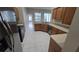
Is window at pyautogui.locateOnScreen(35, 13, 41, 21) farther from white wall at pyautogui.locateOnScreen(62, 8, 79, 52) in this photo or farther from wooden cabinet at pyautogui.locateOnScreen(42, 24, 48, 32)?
white wall at pyautogui.locateOnScreen(62, 8, 79, 52)

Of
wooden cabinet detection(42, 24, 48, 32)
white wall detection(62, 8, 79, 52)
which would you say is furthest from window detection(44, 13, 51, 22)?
white wall detection(62, 8, 79, 52)

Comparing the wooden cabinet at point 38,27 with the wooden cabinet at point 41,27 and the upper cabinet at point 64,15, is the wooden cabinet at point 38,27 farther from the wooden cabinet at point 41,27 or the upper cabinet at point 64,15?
the upper cabinet at point 64,15

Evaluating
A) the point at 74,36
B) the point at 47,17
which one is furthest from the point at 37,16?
the point at 74,36

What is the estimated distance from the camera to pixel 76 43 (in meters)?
0.53

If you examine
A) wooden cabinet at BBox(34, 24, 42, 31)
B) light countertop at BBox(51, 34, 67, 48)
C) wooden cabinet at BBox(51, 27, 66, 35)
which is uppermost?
wooden cabinet at BBox(34, 24, 42, 31)

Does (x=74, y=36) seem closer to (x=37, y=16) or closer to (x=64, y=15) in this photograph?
(x=64, y=15)

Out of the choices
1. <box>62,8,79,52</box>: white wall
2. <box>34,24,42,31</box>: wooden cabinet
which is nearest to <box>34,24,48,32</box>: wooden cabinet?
<box>34,24,42,31</box>: wooden cabinet

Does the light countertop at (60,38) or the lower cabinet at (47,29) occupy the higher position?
the lower cabinet at (47,29)

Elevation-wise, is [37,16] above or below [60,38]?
above

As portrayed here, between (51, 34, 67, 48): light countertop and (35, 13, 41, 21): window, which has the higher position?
A: (35, 13, 41, 21): window

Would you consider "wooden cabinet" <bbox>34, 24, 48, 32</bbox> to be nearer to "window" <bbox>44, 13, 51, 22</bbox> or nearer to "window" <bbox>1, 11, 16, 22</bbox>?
"window" <bbox>44, 13, 51, 22</bbox>

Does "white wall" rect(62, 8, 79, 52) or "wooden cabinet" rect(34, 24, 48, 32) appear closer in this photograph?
"white wall" rect(62, 8, 79, 52)

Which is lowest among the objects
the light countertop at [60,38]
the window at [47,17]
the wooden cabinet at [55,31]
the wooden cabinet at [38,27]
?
the light countertop at [60,38]

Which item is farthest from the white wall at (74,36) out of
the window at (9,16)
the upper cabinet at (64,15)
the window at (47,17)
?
the window at (9,16)
